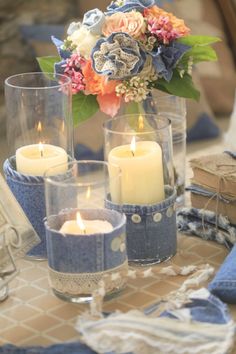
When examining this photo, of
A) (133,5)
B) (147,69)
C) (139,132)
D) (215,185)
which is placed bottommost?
(215,185)

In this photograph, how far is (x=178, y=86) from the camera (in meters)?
1.51

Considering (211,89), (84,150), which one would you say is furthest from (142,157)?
(211,89)

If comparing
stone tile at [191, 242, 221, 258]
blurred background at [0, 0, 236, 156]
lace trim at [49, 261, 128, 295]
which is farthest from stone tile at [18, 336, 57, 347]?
blurred background at [0, 0, 236, 156]

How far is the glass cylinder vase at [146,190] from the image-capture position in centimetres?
142

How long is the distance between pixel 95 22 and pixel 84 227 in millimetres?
370

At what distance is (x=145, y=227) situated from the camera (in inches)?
55.9

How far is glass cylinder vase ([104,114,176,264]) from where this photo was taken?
1417mm

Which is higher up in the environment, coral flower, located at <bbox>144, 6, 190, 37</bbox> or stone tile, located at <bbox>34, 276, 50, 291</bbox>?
coral flower, located at <bbox>144, 6, 190, 37</bbox>

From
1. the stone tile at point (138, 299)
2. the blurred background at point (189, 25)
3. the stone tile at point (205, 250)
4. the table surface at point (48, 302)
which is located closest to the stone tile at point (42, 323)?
the table surface at point (48, 302)

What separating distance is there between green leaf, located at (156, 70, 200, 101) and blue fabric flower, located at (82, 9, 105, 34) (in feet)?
0.45

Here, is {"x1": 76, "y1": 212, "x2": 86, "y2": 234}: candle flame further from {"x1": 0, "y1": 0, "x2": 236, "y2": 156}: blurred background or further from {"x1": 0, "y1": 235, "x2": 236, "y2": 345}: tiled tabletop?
{"x1": 0, "y1": 0, "x2": 236, "y2": 156}: blurred background

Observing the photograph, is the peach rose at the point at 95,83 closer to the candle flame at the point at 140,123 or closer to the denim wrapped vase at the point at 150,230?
the candle flame at the point at 140,123

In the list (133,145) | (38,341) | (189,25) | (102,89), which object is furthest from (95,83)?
(189,25)

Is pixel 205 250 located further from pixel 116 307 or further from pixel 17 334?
pixel 17 334
